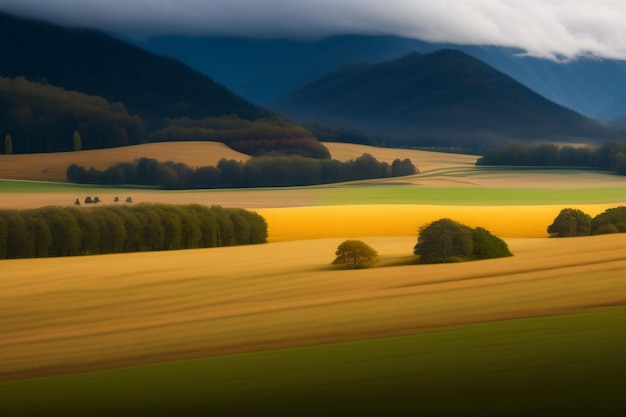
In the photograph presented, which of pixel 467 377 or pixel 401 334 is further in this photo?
pixel 401 334

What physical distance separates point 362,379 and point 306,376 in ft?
3.92

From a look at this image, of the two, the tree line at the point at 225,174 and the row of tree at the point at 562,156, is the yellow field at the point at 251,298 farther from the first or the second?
the row of tree at the point at 562,156

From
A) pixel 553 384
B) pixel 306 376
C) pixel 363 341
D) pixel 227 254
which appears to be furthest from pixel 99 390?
pixel 227 254

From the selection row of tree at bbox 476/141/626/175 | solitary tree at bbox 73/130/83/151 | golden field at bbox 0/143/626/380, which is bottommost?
golden field at bbox 0/143/626/380

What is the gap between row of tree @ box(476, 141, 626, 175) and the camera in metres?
139

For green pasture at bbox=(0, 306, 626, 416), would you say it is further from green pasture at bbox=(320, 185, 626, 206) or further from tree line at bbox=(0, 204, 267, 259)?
green pasture at bbox=(320, 185, 626, 206)

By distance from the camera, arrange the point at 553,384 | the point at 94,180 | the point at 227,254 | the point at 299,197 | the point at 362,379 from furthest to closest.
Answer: the point at 94,180
the point at 299,197
the point at 227,254
the point at 362,379
the point at 553,384

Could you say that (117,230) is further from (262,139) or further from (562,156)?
(262,139)

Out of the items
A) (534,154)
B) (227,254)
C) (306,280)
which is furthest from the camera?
(534,154)

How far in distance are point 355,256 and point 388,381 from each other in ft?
75.8

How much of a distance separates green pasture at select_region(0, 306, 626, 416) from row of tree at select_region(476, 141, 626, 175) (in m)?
116

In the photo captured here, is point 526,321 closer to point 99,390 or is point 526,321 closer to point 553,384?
point 553,384

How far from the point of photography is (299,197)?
92.2m

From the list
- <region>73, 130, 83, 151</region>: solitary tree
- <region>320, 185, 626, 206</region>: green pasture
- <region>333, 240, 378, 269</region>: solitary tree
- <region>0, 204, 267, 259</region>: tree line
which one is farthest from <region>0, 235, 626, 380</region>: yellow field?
<region>73, 130, 83, 151</region>: solitary tree
